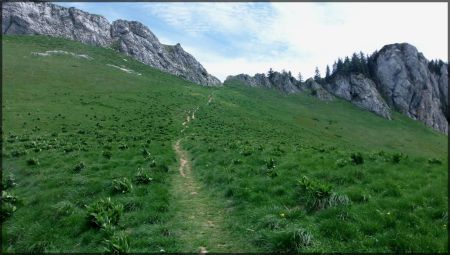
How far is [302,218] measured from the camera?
1315 cm

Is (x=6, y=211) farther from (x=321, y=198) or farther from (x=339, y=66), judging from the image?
(x=339, y=66)

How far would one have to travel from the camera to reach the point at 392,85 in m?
159

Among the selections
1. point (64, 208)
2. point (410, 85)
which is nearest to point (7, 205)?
point (64, 208)

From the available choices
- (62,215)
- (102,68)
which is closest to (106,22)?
(102,68)

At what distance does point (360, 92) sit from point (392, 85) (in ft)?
74.6

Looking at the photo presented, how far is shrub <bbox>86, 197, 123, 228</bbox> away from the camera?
44.8 ft

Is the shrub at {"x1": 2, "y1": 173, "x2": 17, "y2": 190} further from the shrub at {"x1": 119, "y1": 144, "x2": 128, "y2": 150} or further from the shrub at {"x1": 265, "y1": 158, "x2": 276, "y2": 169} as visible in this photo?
the shrub at {"x1": 265, "y1": 158, "x2": 276, "y2": 169}

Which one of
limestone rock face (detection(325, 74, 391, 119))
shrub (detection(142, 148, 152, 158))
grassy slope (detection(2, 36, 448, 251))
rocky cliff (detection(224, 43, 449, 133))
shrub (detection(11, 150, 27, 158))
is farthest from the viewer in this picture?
rocky cliff (detection(224, 43, 449, 133))

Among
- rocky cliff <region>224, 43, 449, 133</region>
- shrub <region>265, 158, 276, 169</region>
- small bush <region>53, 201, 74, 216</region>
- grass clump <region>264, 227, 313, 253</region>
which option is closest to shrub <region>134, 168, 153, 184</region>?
small bush <region>53, 201, 74, 216</region>

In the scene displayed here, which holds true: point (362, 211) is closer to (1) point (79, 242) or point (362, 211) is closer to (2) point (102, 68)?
(1) point (79, 242)

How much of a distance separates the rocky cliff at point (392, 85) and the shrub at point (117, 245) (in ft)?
452

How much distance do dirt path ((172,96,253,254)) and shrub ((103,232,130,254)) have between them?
1.76 m

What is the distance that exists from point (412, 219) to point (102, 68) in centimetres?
9144

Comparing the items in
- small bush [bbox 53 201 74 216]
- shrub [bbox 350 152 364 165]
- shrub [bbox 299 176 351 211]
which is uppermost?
shrub [bbox 350 152 364 165]
